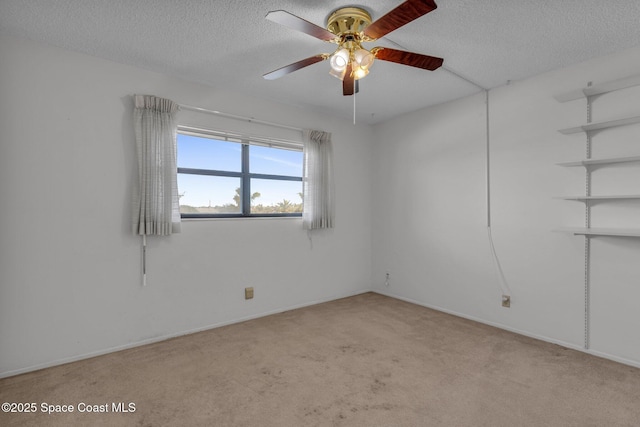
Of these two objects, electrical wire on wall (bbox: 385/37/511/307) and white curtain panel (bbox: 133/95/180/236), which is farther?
electrical wire on wall (bbox: 385/37/511/307)

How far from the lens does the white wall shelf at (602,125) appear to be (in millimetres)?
2233

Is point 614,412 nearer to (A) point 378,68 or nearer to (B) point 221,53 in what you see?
(A) point 378,68

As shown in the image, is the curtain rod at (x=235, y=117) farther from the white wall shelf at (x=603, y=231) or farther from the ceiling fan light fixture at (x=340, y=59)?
the white wall shelf at (x=603, y=231)

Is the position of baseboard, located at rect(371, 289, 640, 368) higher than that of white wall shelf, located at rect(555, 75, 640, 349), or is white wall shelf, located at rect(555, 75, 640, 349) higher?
white wall shelf, located at rect(555, 75, 640, 349)

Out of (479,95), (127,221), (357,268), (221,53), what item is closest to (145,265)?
(127,221)

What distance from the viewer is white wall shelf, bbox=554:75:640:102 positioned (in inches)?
89.4

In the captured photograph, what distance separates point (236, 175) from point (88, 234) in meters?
1.39

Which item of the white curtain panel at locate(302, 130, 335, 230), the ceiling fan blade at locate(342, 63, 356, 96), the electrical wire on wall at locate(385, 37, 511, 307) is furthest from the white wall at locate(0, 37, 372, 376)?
the electrical wire on wall at locate(385, 37, 511, 307)

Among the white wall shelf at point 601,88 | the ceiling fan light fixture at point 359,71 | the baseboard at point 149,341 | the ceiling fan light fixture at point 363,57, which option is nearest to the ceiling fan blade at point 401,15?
the ceiling fan light fixture at point 363,57

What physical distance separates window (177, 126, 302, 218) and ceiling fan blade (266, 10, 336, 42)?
5.55 ft

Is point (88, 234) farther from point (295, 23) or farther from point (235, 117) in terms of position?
point (295, 23)

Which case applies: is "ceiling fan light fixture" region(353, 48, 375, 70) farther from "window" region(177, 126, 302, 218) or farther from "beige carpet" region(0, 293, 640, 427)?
"beige carpet" region(0, 293, 640, 427)

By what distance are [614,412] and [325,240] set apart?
2836 millimetres

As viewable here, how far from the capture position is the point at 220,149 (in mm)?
3252
